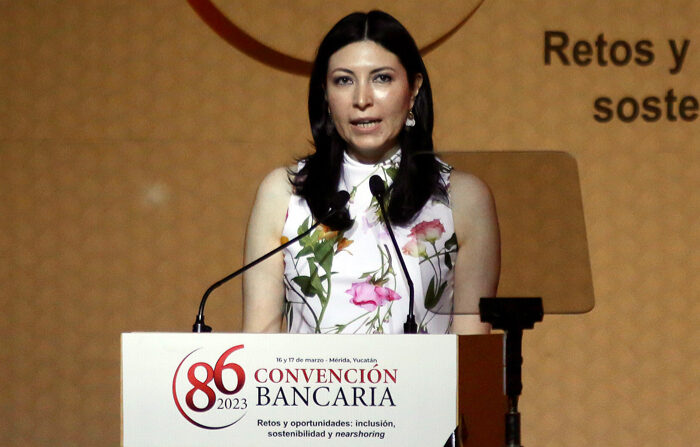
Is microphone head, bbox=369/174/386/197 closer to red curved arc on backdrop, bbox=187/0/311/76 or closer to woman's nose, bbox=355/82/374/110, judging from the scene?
woman's nose, bbox=355/82/374/110

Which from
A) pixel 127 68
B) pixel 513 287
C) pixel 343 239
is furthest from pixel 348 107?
pixel 127 68

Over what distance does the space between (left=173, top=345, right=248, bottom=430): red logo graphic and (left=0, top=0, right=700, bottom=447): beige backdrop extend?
1.72 metres

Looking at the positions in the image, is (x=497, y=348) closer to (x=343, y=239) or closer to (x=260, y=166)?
(x=343, y=239)

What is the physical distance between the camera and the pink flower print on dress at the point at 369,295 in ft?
6.01

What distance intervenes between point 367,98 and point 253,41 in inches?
43.0

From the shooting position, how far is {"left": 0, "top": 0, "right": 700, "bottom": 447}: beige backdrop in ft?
9.90

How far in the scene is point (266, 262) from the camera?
1997 millimetres

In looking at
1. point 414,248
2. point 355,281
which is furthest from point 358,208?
point 414,248

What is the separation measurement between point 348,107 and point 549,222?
0.91 metres

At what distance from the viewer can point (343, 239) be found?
6.14ft

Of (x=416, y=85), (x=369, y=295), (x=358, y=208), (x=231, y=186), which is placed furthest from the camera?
(x=231, y=186)

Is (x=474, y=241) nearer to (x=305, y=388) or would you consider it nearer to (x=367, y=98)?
(x=305, y=388)

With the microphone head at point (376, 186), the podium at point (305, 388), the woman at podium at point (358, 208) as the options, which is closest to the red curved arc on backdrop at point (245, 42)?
the woman at podium at point (358, 208)

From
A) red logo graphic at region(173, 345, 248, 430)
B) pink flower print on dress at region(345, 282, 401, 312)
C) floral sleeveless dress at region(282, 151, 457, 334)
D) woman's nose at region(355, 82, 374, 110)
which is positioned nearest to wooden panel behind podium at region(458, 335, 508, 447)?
red logo graphic at region(173, 345, 248, 430)
